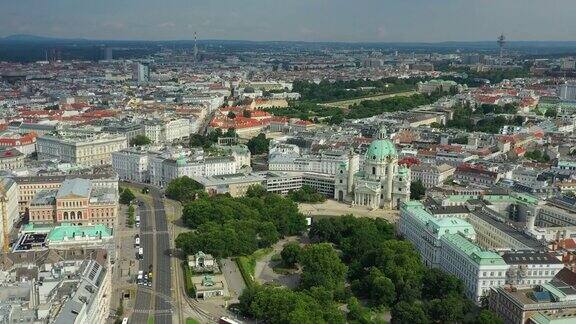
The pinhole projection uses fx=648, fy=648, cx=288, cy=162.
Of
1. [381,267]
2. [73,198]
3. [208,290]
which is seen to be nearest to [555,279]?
[381,267]

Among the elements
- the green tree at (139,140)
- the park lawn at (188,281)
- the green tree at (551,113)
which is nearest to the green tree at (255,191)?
the park lawn at (188,281)

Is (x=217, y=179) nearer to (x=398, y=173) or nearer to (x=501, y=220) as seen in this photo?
(x=398, y=173)

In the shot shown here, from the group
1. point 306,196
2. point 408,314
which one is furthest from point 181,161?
point 408,314

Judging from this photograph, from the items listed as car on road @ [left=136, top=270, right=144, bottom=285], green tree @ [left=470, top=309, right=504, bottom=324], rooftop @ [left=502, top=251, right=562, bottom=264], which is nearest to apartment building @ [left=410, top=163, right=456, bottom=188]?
rooftop @ [left=502, top=251, right=562, bottom=264]

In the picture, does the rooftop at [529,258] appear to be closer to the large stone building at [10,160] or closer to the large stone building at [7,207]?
the large stone building at [7,207]

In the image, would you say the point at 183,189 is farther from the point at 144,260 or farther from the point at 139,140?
→ the point at 139,140

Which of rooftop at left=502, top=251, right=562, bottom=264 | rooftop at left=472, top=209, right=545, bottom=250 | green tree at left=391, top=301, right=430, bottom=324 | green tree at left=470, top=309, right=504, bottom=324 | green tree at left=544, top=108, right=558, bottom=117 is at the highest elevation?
green tree at left=544, top=108, right=558, bottom=117

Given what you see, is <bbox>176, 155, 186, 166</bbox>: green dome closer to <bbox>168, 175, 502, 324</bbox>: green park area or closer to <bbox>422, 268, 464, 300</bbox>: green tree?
<bbox>168, 175, 502, 324</bbox>: green park area
